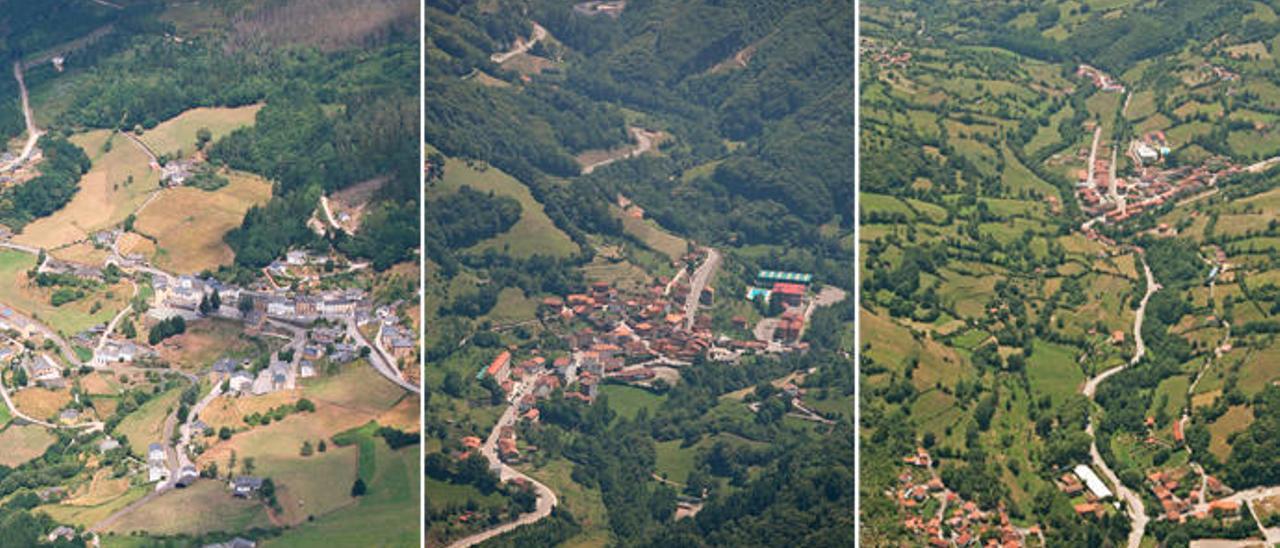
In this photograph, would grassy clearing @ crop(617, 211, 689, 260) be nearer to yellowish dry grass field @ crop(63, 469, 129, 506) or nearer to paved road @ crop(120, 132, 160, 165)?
paved road @ crop(120, 132, 160, 165)

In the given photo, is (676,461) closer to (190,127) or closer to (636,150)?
(636,150)

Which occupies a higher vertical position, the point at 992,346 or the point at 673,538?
the point at 992,346

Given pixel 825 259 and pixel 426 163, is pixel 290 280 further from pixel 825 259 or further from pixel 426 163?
pixel 825 259

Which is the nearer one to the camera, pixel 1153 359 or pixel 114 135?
pixel 1153 359

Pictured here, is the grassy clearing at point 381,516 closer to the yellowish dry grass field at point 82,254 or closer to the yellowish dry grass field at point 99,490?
the yellowish dry grass field at point 99,490

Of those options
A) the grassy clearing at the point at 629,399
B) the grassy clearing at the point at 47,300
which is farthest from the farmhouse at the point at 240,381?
the grassy clearing at the point at 629,399

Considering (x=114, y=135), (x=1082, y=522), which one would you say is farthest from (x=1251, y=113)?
(x=114, y=135)

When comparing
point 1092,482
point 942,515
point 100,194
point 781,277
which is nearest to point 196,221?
point 100,194
